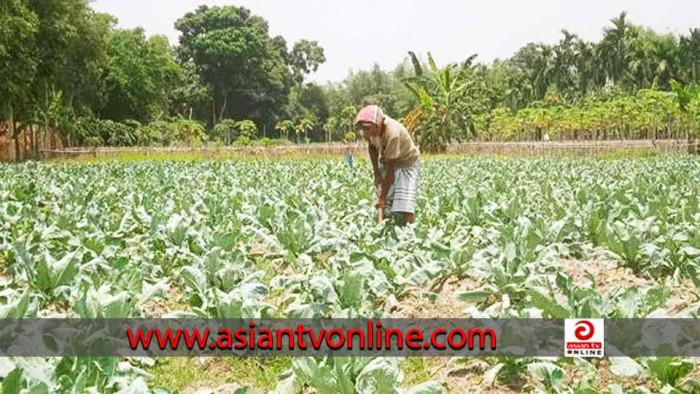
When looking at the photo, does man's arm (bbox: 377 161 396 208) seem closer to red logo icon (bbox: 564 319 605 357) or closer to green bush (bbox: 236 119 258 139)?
red logo icon (bbox: 564 319 605 357)

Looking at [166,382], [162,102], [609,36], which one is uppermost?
[609,36]

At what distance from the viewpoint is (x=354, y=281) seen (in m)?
4.50

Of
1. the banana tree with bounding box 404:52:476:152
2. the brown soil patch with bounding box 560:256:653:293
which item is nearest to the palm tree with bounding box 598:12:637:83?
the banana tree with bounding box 404:52:476:152

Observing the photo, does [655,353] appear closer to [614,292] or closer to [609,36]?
[614,292]

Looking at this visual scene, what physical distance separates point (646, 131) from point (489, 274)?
4485 centimetres

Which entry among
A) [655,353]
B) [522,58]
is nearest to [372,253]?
[655,353]

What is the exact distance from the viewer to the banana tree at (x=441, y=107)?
3566 centimetres

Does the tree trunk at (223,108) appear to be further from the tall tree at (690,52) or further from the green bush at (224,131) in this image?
the tall tree at (690,52)

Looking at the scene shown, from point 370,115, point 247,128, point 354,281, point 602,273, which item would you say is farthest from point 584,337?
point 247,128

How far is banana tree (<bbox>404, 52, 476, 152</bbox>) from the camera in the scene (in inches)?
1404

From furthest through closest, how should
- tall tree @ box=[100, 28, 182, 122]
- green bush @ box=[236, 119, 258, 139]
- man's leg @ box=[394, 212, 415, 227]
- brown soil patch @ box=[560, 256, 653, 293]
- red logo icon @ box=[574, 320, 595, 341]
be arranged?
green bush @ box=[236, 119, 258, 139] < tall tree @ box=[100, 28, 182, 122] < man's leg @ box=[394, 212, 415, 227] < brown soil patch @ box=[560, 256, 653, 293] < red logo icon @ box=[574, 320, 595, 341]

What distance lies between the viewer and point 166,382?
3773 millimetres

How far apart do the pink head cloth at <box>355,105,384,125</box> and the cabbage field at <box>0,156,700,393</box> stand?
103 cm

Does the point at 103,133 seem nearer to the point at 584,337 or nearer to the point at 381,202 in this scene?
the point at 381,202
